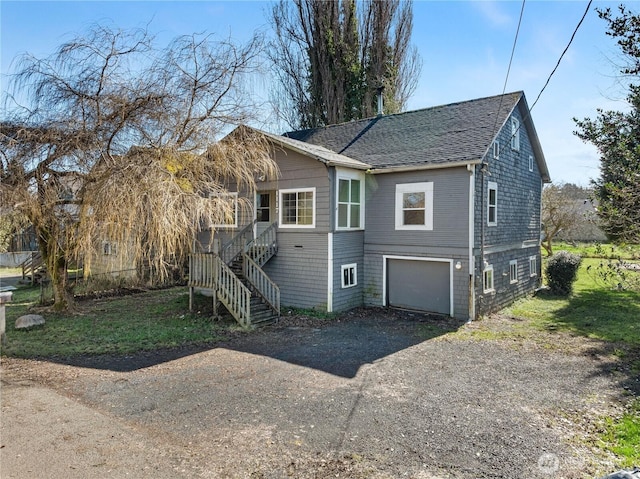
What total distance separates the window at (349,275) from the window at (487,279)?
376 cm

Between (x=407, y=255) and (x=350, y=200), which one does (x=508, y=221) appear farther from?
(x=350, y=200)

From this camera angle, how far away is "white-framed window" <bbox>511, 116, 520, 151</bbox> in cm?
1325

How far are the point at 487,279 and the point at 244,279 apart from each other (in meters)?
7.25

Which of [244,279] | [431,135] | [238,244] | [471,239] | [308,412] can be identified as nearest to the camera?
[308,412]

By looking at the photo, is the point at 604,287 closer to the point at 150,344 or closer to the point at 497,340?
the point at 497,340

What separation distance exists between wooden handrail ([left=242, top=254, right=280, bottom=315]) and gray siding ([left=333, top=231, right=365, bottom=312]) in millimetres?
1769

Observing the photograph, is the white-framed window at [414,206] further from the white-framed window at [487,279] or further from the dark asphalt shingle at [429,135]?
the white-framed window at [487,279]

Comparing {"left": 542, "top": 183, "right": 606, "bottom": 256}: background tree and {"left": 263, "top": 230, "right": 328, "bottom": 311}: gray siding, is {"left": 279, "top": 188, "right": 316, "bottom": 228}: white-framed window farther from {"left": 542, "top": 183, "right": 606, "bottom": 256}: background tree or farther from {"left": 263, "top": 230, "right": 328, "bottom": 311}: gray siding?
{"left": 542, "top": 183, "right": 606, "bottom": 256}: background tree

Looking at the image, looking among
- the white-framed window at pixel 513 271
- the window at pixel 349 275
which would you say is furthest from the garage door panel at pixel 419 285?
the white-framed window at pixel 513 271

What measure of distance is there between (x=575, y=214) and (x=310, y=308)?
71.2 feet

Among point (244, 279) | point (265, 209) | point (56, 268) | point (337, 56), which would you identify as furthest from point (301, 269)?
point (337, 56)

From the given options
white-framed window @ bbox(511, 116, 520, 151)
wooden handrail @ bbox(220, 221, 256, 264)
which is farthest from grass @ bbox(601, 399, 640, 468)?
white-framed window @ bbox(511, 116, 520, 151)

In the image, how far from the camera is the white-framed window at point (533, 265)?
15.6 m

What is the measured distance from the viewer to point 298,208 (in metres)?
12.5
